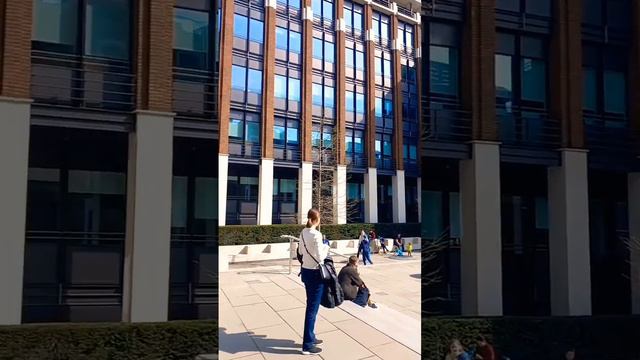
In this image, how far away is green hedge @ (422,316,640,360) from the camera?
532cm

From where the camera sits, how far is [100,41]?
4.61 metres

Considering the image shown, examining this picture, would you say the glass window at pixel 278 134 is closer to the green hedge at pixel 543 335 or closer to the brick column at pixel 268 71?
the brick column at pixel 268 71

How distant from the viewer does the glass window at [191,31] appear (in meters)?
4.72

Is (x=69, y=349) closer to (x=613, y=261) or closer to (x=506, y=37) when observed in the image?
(x=506, y=37)

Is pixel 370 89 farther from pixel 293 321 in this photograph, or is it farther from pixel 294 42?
pixel 293 321

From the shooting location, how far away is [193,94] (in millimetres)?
4711

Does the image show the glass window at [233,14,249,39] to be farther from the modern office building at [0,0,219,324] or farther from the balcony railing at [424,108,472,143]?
the balcony railing at [424,108,472,143]

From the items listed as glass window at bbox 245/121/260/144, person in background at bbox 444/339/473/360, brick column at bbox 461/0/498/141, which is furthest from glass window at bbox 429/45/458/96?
person in background at bbox 444/339/473/360

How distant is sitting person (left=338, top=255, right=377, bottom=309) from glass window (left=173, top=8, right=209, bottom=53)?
3326 mm

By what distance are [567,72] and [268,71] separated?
485cm

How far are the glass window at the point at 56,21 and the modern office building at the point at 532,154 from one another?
4625 mm

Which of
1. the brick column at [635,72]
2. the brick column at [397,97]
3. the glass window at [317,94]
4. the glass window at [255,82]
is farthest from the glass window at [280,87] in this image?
the brick column at [635,72]

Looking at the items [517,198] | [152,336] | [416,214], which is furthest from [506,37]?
[152,336]

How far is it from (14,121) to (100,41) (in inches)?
52.1
